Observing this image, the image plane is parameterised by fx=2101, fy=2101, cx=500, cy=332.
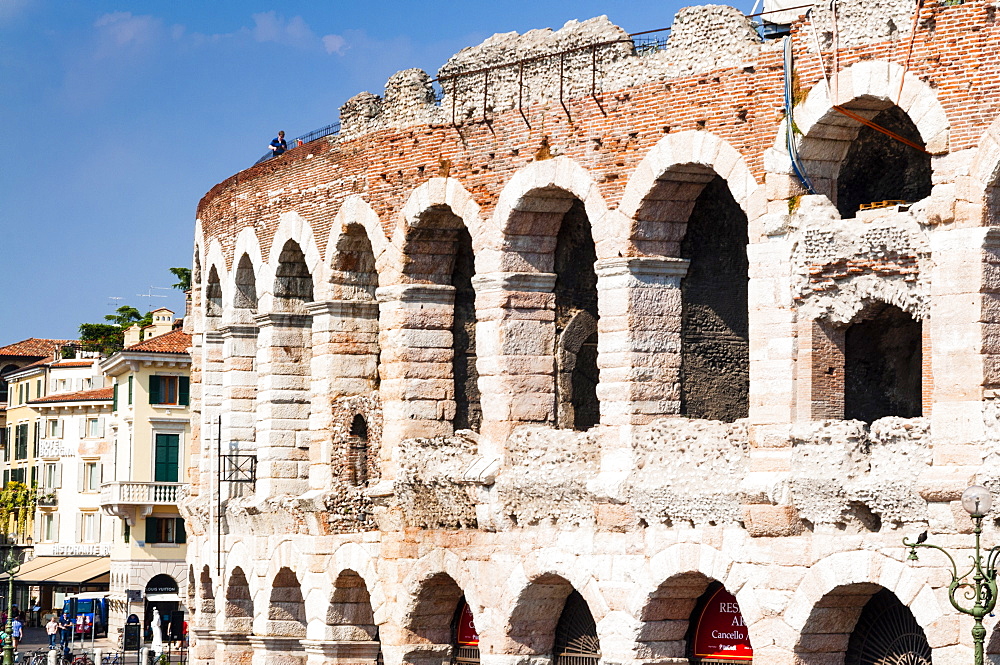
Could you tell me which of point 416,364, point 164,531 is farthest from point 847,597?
point 164,531

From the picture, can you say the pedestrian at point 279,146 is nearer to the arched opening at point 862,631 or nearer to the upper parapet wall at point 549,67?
the upper parapet wall at point 549,67

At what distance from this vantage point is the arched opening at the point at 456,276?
35219 millimetres

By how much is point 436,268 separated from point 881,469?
34.8 feet

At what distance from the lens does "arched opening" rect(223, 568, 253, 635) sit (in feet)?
134

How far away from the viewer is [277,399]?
1538 inches

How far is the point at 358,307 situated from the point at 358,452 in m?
2.57

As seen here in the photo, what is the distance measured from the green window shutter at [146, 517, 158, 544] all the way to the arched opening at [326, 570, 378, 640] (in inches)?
1153

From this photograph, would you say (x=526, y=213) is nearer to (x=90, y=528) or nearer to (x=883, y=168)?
(x=883, y=168)

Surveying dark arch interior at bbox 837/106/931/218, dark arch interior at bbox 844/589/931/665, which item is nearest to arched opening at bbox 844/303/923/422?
dark arch interior at bbox 837/106/931/218

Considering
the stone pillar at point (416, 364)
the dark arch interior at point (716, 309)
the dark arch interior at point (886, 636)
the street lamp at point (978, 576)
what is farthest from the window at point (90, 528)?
the street lamp at point (978, 576)

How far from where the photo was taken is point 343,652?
3672cm

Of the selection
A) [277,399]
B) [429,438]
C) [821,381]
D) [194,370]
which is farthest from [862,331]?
[194,370]

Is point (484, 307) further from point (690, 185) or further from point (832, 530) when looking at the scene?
point (832, 530)

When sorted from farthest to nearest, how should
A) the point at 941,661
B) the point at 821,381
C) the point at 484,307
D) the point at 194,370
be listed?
the point at 194,370 < the point at 484,307 < the point at 821,381 < the point at 941,661
